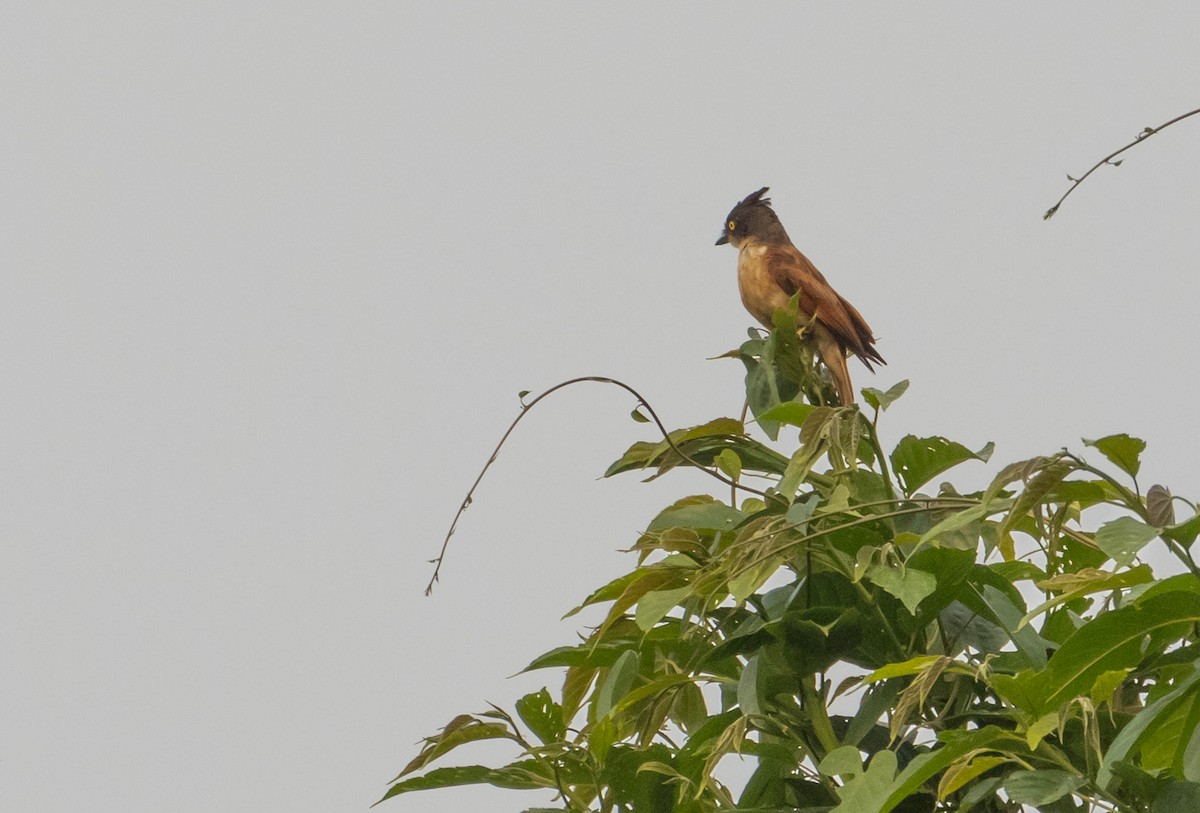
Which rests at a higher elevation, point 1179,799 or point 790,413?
point 790,413

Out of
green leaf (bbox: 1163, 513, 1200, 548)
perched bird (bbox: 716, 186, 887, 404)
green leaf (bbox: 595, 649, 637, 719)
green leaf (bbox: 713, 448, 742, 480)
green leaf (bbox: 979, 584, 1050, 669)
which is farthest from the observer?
perched bird (bbox: 716, 186, 887, 404)

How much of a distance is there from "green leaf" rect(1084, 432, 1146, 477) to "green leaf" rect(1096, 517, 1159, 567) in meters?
0.06

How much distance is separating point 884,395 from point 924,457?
0.11 m

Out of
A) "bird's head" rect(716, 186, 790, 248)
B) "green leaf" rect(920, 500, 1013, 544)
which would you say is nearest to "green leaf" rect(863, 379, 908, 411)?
"green leaf" rect(920, 500, 1013, 544)

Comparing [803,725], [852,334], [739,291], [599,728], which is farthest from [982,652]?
[739,291]

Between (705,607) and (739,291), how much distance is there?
2616 millimetres

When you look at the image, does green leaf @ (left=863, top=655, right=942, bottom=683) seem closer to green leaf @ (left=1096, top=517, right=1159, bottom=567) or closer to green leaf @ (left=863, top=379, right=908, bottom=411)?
green leaf @ (left=1096, top=517, right=1159, bottom=567)

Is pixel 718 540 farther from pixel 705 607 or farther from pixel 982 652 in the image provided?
pixel 982 652

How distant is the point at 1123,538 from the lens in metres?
1.22

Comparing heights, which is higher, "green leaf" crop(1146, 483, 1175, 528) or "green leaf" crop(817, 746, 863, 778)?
"green leaf" crop(1146, 483, 1175, 528)

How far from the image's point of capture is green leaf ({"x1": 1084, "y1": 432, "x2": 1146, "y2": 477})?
1246 millimetres

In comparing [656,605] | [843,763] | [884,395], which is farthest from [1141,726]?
[884,395]

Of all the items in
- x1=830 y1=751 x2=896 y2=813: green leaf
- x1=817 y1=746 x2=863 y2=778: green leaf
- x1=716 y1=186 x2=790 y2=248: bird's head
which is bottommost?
x1=830 y1=751 x2=896 y2=813: green leaf

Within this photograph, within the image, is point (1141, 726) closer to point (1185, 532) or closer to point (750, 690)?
point (1185, 532)
